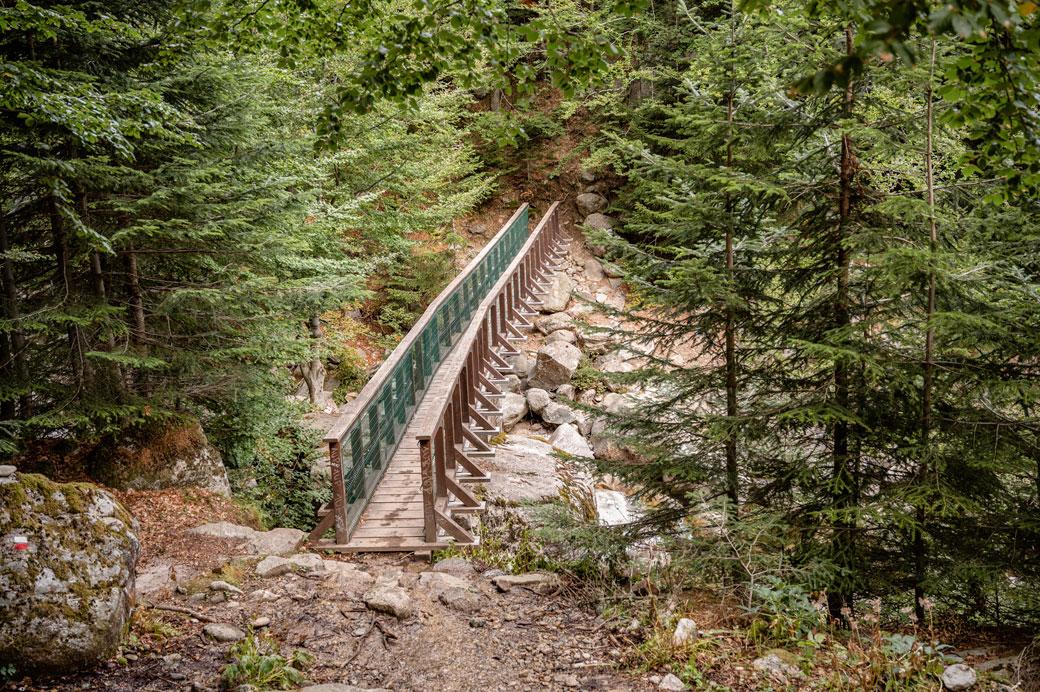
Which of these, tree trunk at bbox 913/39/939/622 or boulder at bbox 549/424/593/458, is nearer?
tree trunk at bbox 913/39/939/622

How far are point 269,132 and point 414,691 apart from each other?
24.6 feet

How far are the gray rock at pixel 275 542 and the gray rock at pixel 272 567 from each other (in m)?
0.45

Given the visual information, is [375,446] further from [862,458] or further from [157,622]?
[862,458]

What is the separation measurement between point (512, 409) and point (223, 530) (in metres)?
6.17

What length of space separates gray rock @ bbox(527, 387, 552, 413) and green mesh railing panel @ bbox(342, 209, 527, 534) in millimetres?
2046

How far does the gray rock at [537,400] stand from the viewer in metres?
11.9

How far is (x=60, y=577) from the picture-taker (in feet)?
11.1

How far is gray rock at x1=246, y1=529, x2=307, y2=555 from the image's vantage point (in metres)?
5.68

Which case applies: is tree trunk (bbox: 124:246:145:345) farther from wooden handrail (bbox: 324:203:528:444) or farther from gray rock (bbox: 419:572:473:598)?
gray rock (bbox: 419:572:473:598)

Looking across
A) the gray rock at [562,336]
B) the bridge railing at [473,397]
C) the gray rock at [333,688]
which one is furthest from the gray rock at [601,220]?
the gray rock at [333,688]

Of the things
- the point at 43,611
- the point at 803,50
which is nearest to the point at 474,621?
the point at 43,611

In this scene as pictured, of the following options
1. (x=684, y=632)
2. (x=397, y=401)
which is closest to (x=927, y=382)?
(x=684, y=632)

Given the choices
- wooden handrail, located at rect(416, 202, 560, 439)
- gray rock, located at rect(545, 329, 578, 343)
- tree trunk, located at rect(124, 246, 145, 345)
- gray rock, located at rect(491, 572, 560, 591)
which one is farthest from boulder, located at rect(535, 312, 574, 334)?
gray rock, located at rect(491, 572, 560, 591)

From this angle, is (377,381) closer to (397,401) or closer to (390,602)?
(397,401)
